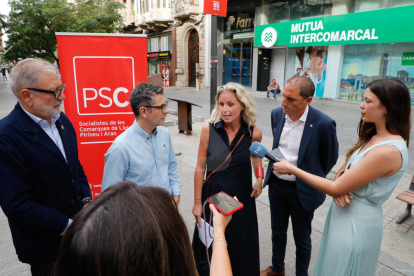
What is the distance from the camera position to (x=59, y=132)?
2.08m

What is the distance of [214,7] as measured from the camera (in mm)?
4977

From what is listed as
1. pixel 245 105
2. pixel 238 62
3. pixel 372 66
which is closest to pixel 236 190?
pixel 245 105

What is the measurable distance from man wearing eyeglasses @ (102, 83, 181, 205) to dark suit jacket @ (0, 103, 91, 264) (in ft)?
1.02

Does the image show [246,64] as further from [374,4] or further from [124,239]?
[124,239]

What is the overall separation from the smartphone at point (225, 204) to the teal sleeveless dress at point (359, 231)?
933mm

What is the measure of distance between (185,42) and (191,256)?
2492 cm

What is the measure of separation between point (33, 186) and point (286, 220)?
2158mm

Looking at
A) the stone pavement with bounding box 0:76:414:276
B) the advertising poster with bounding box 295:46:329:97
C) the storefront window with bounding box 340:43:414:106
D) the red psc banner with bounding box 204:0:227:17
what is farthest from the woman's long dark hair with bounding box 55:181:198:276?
the advertising poster with bounding box 295:46:329:97

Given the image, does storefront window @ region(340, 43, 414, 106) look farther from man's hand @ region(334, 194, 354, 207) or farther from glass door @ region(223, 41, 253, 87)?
man's hand @ region(334, 194, 354, 207)

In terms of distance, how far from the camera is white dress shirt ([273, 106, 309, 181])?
2479mm

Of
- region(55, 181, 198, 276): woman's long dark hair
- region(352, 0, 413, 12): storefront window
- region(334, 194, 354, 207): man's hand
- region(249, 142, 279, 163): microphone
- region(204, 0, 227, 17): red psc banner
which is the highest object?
region(352, 0, 413, 12): storefront window

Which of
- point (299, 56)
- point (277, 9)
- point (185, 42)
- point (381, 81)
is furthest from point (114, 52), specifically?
point (185, 42)

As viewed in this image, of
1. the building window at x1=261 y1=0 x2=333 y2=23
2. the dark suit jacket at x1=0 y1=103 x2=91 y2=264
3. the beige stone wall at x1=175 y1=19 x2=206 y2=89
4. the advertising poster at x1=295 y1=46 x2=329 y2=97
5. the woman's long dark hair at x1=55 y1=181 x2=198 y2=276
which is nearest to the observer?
the woman's long dark hair at x1=55 y1=181 x2=198 y2=276

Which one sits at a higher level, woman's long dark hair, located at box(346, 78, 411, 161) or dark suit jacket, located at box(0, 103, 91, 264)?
woman's long dark hair, located at box(346, 78, 411, 161)
